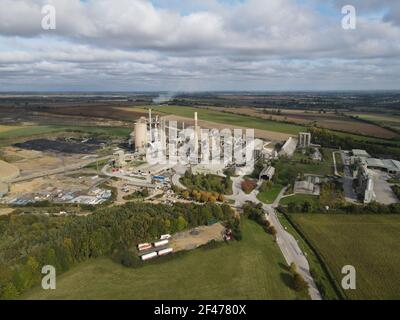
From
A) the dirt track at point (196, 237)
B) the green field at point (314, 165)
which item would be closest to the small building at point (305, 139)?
the green field at point (314, 165)

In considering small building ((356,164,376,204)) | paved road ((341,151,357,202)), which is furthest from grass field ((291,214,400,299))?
A: paved road ((341,151,357,202))

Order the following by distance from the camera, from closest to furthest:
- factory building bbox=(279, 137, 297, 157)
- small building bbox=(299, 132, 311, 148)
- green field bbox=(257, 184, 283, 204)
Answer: green field bbox=(257, 184, 283, 204), factory building bbox=(279, 137, 297, 157), small building bbox=(299, 132, 311, 148)

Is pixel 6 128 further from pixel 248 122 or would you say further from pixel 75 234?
pixel 75 234

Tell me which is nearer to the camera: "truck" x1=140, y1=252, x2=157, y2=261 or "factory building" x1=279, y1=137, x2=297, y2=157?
"truck" x1=140, y1=252, x2=157, y2=261

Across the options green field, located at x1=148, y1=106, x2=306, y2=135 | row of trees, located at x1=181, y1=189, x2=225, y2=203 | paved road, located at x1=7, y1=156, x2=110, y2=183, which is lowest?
row of trees, located at x1=181, y1=189, x2=225, y2=203

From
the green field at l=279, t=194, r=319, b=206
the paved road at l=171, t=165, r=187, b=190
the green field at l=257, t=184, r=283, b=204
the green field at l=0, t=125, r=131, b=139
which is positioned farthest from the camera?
the green field at l=0, t=125, r=131, b=139

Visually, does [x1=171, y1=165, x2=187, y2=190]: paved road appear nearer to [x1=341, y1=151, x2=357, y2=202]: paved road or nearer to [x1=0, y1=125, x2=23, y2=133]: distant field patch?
[x1=341, y1=151, x2=357, y2=202]: paved road
